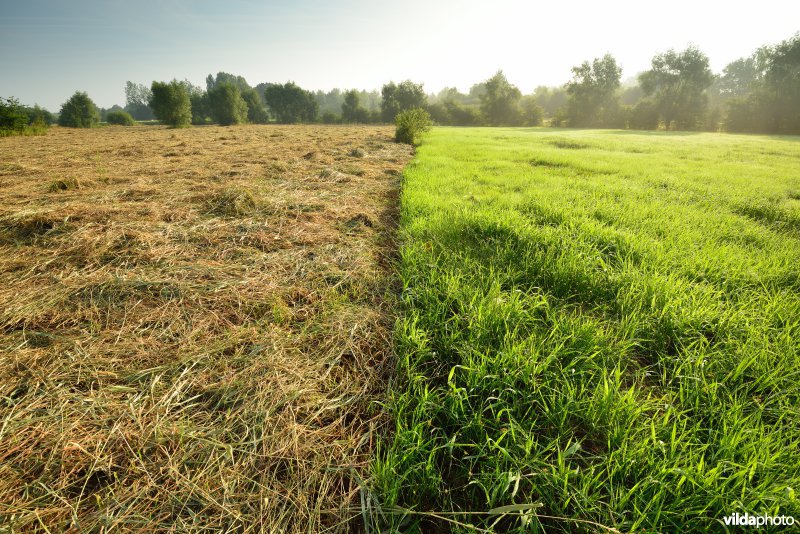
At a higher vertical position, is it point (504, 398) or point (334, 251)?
point (334, 251)

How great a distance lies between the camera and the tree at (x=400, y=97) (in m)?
54.1

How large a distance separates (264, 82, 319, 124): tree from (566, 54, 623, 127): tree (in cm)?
4637

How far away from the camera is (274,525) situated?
1025 millimetres

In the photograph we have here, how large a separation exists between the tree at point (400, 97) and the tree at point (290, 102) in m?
14.7

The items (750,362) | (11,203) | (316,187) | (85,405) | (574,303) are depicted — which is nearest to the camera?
(85,405)

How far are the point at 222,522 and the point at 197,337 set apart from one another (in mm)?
1139

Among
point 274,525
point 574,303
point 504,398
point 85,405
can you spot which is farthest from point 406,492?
point 574,303

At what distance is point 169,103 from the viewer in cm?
3316

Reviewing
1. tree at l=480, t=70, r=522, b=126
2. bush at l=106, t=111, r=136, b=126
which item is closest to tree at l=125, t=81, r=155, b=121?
bush at l=106, t=111, r=136, b=126

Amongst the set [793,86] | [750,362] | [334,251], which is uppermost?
[793,86]

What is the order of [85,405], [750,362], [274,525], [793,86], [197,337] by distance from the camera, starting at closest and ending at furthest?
1. [274,525]
2. [85,405]
3. [750,362]
4. [197,337]
5. [793,86]

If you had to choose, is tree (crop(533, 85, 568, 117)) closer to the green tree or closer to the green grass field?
the green tree

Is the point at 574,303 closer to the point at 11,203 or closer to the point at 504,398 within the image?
the point at 504,398

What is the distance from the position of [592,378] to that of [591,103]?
195ft
